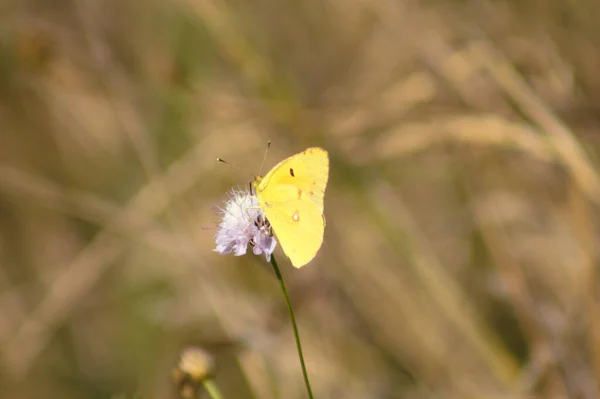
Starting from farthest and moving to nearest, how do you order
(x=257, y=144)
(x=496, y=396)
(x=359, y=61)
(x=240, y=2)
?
(x=240, y=2) < (x=359, y=61) < (x=257, y=144) < (x=496, y=396)

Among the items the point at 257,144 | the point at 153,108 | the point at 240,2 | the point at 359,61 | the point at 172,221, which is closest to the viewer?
the point at 172,221

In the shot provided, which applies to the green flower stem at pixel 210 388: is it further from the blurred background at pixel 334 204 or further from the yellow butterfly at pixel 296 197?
the blurred background at pixel 334 204

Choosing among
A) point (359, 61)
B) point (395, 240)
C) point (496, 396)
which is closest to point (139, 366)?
point (395, 240)

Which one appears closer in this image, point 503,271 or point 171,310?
point 503,271

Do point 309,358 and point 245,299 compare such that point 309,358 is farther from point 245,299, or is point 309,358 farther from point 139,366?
point 139,366

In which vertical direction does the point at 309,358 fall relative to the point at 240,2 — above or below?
below

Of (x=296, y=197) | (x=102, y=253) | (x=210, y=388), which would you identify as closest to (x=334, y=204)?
(x=102, y=253)
